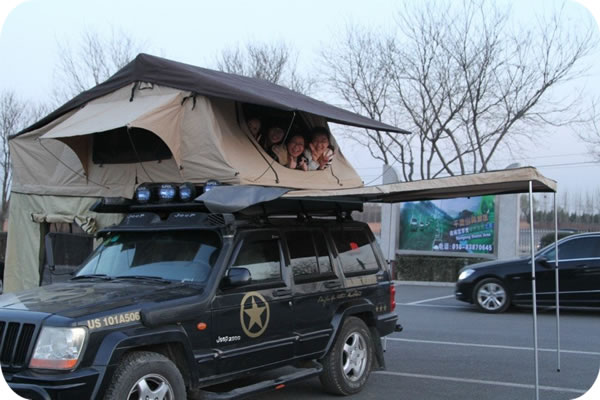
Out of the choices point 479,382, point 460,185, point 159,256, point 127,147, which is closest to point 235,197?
point 159,256

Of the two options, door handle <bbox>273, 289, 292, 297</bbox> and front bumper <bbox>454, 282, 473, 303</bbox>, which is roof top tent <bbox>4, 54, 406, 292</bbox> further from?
front bumper <bbox>454, 282, 473, 303</bbox>

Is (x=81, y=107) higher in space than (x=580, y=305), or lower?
higher

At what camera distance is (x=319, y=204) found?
7305mm

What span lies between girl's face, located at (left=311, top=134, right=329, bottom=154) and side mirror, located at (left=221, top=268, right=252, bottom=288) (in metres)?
3.68

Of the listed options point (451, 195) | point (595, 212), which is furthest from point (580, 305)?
point (595, 212)

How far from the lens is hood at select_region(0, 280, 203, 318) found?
196 inches

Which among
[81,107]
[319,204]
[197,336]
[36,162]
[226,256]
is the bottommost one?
[197,336]

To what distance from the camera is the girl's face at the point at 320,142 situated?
29.9ft

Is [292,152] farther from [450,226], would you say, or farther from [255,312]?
[450,226]

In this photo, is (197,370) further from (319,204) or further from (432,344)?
(432,344)

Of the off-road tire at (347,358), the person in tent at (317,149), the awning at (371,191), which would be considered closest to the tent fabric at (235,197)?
the awning at (371,191)

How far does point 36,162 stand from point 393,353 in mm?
6167

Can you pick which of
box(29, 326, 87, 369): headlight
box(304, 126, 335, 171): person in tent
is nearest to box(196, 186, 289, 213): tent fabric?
box(29, 326, 87, 369): headlight

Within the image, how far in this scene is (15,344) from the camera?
4836 mm
